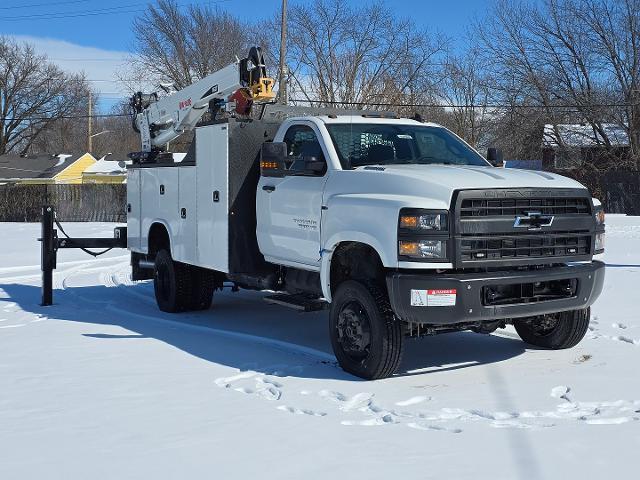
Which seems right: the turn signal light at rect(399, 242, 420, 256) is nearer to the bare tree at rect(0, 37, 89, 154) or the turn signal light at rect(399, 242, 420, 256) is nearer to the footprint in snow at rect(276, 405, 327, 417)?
the footprint in snow at rect(276, 405, 327, 417)

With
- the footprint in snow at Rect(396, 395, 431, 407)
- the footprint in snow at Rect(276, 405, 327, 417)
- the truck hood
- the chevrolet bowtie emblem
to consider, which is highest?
the truck hood

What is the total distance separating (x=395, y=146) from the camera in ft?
23.5

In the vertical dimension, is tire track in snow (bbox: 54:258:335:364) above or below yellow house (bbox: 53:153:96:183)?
below

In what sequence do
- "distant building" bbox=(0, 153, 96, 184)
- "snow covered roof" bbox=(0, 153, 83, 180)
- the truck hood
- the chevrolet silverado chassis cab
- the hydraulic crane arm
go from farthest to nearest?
"snow covered roof" bbox=(0, 153, 83, 180) < "distant building" bbox=(0, 153, 96, 184) < the hydraulic crane arm < the truck hood < the chevrolet silverado chassis cab

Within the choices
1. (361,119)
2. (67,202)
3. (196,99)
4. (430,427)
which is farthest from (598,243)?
(67,202)

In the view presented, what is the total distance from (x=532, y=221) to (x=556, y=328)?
1666 mm

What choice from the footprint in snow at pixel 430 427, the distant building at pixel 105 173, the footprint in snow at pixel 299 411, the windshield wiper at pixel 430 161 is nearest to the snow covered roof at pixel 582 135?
the distant building at pixel 105 173

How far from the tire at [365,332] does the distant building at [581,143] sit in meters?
36.5

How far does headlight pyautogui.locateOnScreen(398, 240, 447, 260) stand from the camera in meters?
5.64

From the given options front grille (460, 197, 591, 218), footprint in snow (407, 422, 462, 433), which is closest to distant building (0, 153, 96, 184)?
front grille (460, 197, 591, 218)

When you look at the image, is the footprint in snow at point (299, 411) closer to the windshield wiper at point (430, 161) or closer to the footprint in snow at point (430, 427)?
the footprint in snow at point (430, 427)

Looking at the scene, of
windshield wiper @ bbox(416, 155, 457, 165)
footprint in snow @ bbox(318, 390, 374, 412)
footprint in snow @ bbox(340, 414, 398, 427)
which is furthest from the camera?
windshield wiper @ bbox(416, 155, 457, 165)

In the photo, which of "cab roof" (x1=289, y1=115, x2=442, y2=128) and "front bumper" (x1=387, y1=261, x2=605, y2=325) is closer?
"front bumper" (x1=387, y1=261, x2=605, y2=325)

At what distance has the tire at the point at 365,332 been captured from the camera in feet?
19.5
